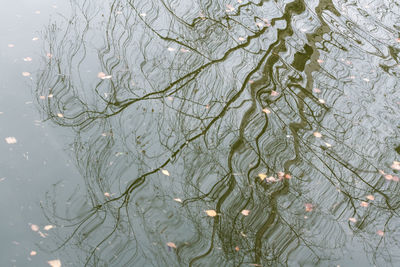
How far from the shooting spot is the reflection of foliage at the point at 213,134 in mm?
4305

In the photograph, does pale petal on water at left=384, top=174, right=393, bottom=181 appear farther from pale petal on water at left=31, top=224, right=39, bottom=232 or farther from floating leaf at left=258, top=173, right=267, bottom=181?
pale petal on water at left=31, top=224, right=39, bottom=232

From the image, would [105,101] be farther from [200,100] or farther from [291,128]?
[291,128]

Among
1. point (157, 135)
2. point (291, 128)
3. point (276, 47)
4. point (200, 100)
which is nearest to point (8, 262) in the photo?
point (157, 135)

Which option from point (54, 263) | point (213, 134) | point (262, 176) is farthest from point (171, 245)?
point (213, 134)

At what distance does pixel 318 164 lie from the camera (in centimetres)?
538

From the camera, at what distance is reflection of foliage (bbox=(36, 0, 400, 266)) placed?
430cm

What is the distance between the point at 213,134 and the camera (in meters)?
5.52

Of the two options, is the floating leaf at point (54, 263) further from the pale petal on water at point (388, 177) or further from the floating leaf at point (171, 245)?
the pale petal on water at point (388, 177)

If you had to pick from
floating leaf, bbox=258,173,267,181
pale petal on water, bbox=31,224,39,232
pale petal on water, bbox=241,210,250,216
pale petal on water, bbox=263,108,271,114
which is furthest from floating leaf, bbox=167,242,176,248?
pale petal on water, bbox=263,108,271,114

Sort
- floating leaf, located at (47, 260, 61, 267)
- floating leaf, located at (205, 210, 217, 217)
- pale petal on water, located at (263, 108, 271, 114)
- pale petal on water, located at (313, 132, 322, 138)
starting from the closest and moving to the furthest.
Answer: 1. floating leaf, located at (47, 260, 61, 267)
2. floating leaf, located at (205, 210, 217, 217)
3. pale petal on water, located at (313, 132, 322, 138)
4. pale petal on water, located at (263, 108, 271, 114)

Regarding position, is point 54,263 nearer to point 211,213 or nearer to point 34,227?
point 34,227

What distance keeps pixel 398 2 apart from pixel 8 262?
31.0 ft

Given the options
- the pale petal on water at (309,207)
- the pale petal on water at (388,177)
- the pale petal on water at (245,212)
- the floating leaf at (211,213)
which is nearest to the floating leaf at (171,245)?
the floating leaf at (211,213)

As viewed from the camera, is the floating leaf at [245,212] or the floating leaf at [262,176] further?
the floating leaf at [262,176]
